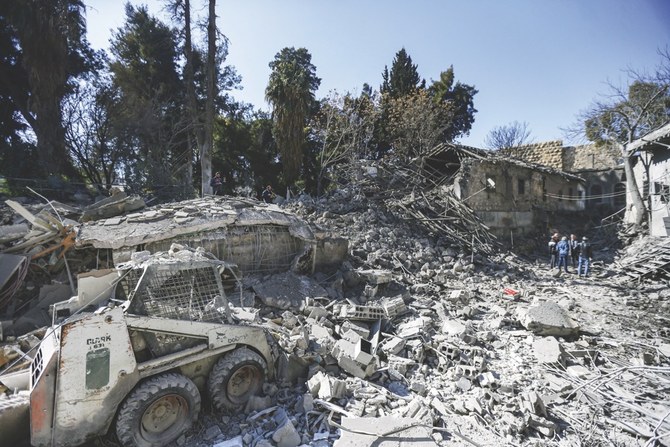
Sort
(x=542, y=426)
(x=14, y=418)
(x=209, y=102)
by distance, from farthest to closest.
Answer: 1. (x=209, y=102)
2. (x=542, y=426)
3. (x=14, y=418)

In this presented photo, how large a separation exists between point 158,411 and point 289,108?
53.7 feet

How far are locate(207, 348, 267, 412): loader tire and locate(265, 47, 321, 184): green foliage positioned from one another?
49.3ft

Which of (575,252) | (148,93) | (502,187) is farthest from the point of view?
(148,93)

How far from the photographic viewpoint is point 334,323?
6578mm

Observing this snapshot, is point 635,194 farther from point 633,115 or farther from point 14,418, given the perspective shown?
point 14,418

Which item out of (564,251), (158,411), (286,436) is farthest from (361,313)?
(564,251)

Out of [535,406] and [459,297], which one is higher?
[459,297]

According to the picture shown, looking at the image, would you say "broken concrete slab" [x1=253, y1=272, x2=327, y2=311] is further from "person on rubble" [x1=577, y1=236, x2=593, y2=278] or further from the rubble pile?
"person on rubble" [x1=577, y1=236, x2=593, y2=278]

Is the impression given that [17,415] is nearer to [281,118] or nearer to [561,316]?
[561,316]

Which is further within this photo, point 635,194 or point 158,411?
point 635,194

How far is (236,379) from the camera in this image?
4.32 metres

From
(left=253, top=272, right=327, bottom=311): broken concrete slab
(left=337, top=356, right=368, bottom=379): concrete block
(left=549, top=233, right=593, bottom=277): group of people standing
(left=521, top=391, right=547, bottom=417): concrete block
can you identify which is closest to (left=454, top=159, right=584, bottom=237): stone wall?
(left=549, top=233, right=593, bottom=277): group of people standing

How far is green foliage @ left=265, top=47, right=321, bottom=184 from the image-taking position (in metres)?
17.8

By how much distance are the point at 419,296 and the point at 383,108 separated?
51.2ft
